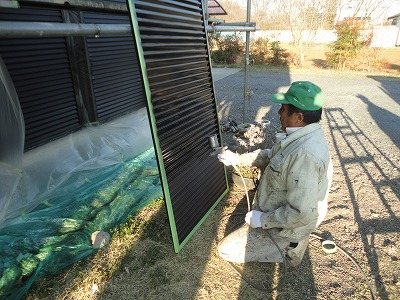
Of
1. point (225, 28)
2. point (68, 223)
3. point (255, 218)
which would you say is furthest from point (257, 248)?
point (225, 28)

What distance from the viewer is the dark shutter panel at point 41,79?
426cm

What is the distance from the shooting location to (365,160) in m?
4.92

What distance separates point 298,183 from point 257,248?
2.70 feet

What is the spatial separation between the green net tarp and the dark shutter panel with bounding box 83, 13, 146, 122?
2586mm

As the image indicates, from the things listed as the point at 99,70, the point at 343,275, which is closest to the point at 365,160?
the point at 343,275

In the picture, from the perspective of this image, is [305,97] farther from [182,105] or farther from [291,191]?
[182,105]

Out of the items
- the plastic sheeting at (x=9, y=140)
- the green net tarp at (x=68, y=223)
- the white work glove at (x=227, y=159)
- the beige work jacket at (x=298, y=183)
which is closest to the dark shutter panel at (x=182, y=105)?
the white work glove at (x=227, y=159)

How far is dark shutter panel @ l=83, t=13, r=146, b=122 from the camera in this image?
581 cm

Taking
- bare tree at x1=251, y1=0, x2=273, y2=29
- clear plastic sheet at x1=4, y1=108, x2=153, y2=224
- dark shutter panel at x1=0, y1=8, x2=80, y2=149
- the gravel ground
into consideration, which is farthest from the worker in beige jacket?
bare tree at x1=251, y1=0, x2=273, y2=29

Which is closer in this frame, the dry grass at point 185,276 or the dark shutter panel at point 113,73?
the dry grass at point 185,276

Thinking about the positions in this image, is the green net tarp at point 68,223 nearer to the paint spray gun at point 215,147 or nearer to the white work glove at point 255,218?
the paint spray gun at point 215,147

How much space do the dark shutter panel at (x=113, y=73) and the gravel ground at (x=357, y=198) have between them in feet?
7.89

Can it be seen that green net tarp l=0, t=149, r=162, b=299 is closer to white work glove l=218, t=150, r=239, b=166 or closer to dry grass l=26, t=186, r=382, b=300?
dry grass l=26, t=186, r=382, b=300

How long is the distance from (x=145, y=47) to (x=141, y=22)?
178 mm
